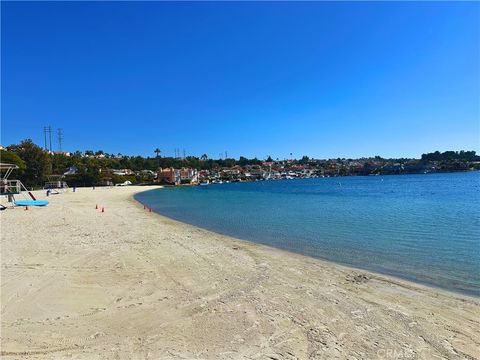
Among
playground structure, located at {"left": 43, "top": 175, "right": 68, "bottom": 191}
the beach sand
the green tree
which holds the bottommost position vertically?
the beach sand

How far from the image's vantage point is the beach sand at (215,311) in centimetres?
494

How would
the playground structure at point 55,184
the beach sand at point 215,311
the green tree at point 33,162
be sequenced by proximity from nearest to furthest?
the beach sand at point 215,311, the green tree at point 33,162, the playground structure at point 55,184

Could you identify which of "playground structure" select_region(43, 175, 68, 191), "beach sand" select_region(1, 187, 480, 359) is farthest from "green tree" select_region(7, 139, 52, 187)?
"beach sand" select_region(1, 187, 480, 359)

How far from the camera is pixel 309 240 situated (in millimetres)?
16141

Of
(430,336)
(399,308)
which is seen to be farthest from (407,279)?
(430,336)

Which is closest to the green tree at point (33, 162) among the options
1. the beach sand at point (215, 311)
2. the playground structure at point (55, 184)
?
the playground structure at point (55, 184)

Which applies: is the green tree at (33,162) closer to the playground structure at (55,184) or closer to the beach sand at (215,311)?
the playground structure at (55,184)

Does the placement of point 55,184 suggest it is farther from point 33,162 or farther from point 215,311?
point 215,311

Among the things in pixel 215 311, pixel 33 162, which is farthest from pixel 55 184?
pixel 215 311

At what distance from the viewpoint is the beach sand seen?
4941mm

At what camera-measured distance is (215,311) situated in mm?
6402

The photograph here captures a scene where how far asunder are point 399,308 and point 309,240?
9.25 meters

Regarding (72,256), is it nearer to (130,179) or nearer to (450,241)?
(450,241)

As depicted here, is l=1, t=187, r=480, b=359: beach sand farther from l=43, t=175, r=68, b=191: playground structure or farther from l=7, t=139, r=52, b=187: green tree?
l=7, t=139, r=52, b=187: green tree
